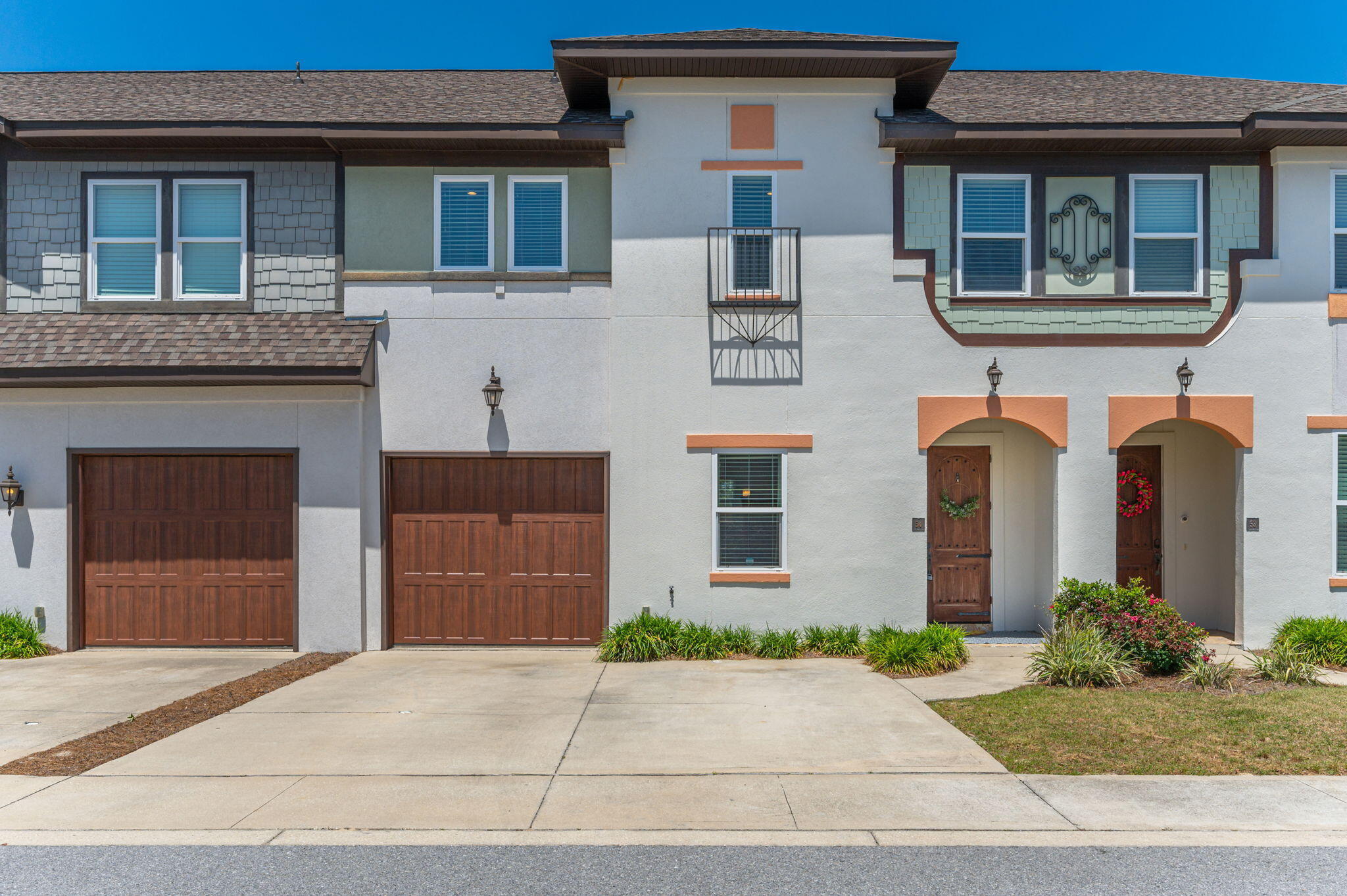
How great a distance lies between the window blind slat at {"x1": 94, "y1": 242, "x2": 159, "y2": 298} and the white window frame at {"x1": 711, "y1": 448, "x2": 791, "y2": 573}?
7.68 metres

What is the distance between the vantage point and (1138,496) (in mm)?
12141

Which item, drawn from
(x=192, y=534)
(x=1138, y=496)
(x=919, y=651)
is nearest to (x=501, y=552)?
A: (x=192, y=534)

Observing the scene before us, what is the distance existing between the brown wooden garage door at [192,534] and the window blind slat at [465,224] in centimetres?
339

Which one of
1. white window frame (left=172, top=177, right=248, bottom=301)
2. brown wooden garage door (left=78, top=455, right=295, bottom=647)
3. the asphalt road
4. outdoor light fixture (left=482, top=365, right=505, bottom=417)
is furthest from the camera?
white window frame (left=172, top=177, right=248, bottom=301)

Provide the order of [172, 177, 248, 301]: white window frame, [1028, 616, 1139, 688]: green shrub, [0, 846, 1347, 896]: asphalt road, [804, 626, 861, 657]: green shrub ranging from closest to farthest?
[0, 846, 1347, 896]: asphalt road, [1028, 616, 1139, 688]: green shrub, [804, 626, 861, 657]: green shrub, [172, 177, 248, 301]: white window frame

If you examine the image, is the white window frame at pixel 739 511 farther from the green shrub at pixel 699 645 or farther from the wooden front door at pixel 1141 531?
the wooden front door at pixel 1141 531

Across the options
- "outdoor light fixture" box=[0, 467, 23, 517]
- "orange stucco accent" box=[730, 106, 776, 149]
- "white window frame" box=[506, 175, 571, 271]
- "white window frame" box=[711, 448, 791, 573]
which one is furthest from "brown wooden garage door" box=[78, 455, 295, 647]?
"orange stucco accent" box=[730, 106, 776, 149]

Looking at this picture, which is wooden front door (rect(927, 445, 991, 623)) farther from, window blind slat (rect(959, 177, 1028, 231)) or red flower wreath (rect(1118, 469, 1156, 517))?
window blind slat (rect(959, 177, 1028, 231))

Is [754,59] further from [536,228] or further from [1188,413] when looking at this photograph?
[1188,413]

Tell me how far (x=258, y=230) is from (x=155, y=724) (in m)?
6.35

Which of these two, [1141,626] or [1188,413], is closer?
[1141,626]

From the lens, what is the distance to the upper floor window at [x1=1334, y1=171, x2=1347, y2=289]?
10992 mm

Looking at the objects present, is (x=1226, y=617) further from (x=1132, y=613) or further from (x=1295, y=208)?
(x=1295, y=208)

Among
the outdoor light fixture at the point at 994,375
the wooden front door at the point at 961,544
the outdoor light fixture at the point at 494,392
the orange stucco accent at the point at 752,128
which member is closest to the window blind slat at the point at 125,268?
the outdoor light fixture at the point at 494,392
